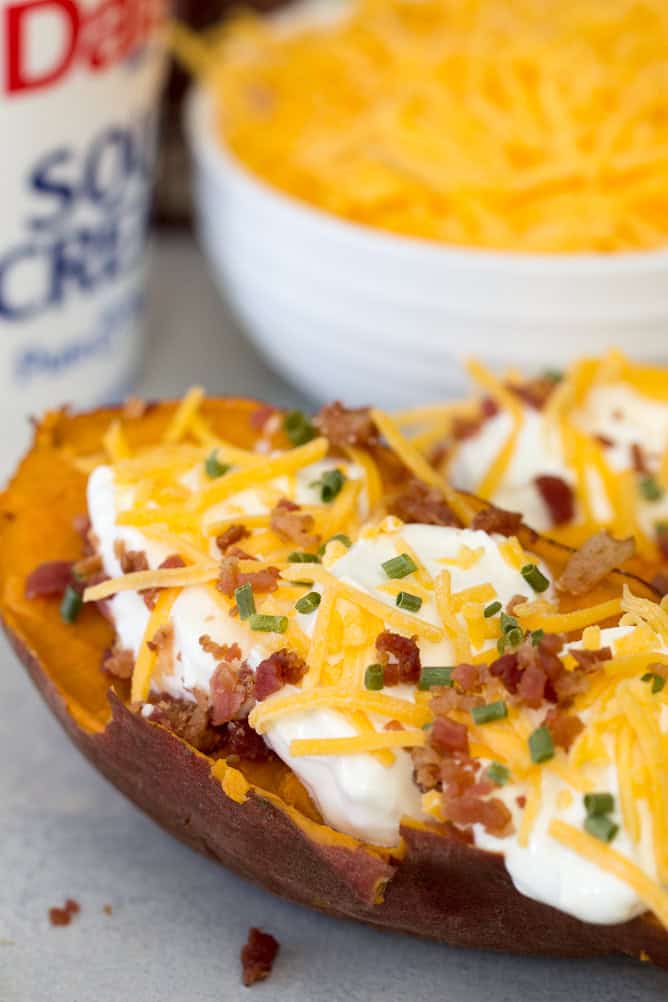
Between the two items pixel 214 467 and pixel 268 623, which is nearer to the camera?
pixel 268 623

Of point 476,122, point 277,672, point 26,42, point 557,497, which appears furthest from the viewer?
point 476,122

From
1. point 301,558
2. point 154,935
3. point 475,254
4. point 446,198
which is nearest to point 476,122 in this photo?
point 446,198

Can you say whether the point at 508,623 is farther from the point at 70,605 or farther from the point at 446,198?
the point at 446,198

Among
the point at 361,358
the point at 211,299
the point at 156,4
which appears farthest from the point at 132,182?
the point at 211,299

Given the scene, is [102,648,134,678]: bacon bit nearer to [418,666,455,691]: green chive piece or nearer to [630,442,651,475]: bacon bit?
[418,666,455,691]: green chive piece

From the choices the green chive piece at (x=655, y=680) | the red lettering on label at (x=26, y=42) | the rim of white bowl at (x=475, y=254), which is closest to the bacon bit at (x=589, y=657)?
the green chive piece at (x=655, y=680)
